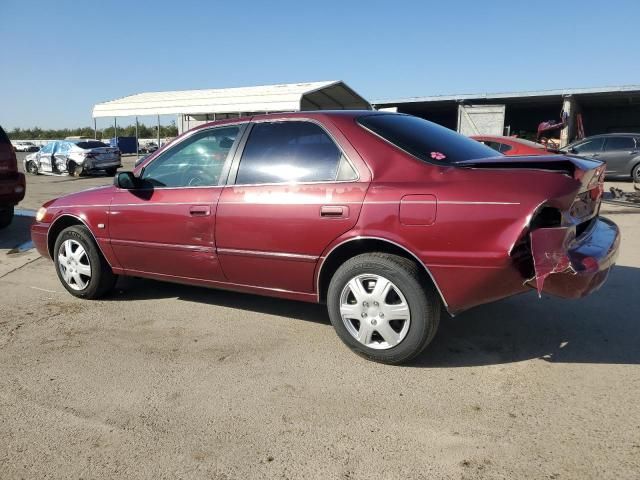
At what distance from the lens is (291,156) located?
141 inches

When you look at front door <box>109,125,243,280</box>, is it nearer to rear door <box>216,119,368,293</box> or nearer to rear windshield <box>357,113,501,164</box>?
rear door <box>216,119,368,293</box>

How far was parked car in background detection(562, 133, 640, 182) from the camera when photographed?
14.2m

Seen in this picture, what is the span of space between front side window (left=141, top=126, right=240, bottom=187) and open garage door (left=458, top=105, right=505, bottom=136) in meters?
20.7

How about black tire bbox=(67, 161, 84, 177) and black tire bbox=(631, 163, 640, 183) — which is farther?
black tire bbox=(67, 161, 84, 177)

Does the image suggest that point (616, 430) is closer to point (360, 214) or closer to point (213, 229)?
point (360, 214)

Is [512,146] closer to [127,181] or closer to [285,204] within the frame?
[285,204]

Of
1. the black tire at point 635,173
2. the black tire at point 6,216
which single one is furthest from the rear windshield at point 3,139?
the black tire at point 635,173

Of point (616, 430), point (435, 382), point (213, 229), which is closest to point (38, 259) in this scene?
point (213, 229)

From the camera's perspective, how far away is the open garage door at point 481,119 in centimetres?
2284


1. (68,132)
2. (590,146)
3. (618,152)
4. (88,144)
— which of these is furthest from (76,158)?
(68,132)

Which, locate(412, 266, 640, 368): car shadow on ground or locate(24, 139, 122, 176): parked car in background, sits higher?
locate(24, 139, 122, 176): parked car in background

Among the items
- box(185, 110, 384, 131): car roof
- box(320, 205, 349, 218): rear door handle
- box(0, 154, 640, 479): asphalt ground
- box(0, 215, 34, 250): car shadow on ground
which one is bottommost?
box(0, 154, 640, 479): asphalt ground

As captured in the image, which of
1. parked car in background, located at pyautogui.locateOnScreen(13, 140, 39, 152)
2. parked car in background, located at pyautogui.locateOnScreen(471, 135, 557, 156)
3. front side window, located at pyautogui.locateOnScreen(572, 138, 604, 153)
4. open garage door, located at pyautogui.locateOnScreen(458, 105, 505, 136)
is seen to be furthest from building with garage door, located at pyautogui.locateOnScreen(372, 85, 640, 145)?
parked car in background, located at pyautogui.locateOnScreen(13, 140, 39, 152)

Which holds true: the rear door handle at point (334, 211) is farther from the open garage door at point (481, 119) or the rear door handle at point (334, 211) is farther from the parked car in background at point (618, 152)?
the open garage door at point (481, 119)
